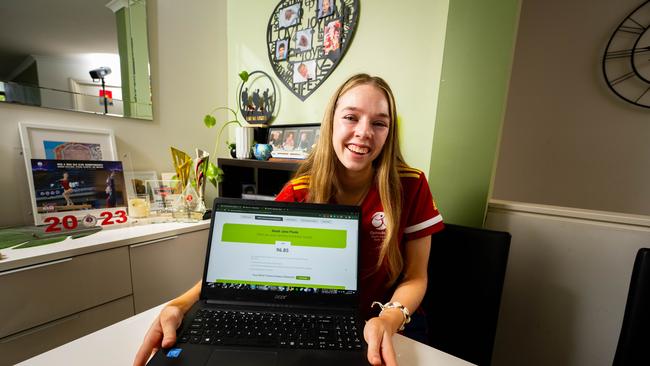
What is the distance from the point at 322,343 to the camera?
1.53 feet

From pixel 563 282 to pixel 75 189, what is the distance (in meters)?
2.21

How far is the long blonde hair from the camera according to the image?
0.77 metres

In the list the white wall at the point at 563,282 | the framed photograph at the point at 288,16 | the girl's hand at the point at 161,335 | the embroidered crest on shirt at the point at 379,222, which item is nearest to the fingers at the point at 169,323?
the girl's hand at the point at 161,335

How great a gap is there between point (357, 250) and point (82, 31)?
1.80 metres

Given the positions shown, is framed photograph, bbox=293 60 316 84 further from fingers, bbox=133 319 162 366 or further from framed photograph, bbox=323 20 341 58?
fingers, bbox=133 319 162 366

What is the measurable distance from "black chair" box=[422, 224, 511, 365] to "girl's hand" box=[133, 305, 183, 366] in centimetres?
86

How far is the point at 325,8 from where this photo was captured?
1405 mm

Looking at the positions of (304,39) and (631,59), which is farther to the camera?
(304,39)

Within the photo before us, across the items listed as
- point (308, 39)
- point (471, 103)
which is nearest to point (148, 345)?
point (471, 103)

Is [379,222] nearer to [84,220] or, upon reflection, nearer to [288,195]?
[288,195]

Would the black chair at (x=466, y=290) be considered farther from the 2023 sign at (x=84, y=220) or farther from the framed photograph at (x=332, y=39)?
the 2023 sign at (x=84, y=220)

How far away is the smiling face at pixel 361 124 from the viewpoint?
746mm

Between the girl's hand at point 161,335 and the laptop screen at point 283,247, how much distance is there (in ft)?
0.31

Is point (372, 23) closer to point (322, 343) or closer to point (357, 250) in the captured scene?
point (357, 250)
